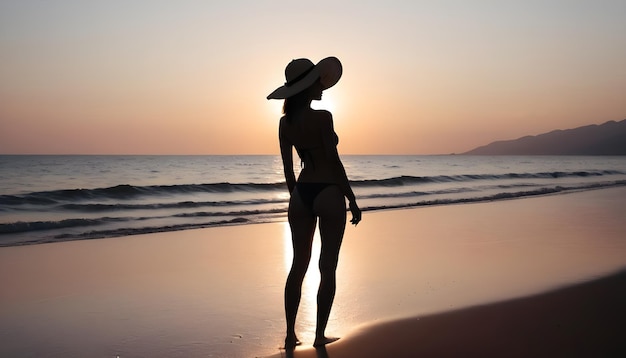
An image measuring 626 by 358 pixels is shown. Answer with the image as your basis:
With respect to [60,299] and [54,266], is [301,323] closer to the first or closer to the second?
[60,299]

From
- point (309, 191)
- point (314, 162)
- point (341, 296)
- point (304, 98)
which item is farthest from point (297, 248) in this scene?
point (341, 296)

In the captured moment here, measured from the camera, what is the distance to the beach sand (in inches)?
191

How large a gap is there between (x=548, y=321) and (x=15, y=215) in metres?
16.8

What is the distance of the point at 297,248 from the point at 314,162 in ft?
2.15

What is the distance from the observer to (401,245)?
10.3m

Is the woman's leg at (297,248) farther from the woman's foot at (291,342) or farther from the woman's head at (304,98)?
the woman's head at (304,98)

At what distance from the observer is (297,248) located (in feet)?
15.0

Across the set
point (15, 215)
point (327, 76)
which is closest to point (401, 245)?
point (327, 76)

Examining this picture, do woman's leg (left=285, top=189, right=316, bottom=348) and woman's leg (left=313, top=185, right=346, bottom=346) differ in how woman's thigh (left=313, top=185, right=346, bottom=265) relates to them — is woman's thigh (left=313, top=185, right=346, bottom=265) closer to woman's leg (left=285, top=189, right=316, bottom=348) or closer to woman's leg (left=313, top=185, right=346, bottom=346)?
woman's leg (left=313, top=185, right=346, bottom=346)

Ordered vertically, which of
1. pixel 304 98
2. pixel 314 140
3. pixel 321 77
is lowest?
pixel 314 140

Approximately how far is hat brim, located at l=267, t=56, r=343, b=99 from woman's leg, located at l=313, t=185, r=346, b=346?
28.6 inches

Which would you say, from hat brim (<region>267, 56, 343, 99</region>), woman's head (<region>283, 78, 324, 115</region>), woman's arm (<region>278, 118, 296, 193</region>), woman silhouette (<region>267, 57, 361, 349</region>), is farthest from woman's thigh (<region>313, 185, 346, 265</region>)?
hat brim (<region>267, 56, 343, 99</region>)

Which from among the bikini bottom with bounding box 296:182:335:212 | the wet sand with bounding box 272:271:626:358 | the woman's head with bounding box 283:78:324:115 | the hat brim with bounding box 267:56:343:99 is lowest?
the wet sand with bounding box 272:271:626:358

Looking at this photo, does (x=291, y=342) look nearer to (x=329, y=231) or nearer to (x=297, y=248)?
(x=297, y=248)
